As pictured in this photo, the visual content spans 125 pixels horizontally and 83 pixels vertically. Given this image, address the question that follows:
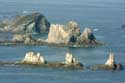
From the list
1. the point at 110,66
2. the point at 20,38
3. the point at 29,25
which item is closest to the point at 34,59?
the point at 110,66

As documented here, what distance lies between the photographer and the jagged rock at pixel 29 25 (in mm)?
165250

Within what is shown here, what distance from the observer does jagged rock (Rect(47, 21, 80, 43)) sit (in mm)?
145875

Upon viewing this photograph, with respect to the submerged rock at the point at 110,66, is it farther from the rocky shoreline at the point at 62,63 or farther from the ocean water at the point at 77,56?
the ocean water at the point at 77,56

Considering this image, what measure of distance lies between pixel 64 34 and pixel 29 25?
19.3 m

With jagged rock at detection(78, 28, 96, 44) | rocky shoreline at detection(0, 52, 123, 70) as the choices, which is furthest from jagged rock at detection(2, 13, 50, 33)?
rocky shoreline at detection(0, 52, 123, 70)

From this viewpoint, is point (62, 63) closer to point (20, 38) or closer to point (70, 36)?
point (70, 36)

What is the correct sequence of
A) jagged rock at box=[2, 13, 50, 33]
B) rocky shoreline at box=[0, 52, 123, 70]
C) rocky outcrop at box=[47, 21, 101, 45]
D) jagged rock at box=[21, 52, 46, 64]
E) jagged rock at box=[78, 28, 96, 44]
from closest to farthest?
rocky shoreline at box=[0, 52, 123, 70] → jagged rock at box=[21, 52, 46, 64] → jagged rock at box=[78, 28, 96, 44] → rocky outcrop at box=[47, 21, 101, 45] → jagged rock at box=[2, 13, 50, 33]

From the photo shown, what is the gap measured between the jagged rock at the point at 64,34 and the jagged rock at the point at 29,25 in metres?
16.0

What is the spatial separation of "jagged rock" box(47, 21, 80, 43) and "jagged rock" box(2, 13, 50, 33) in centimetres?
1601

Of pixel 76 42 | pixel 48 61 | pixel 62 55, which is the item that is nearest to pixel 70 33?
pixel 76 42

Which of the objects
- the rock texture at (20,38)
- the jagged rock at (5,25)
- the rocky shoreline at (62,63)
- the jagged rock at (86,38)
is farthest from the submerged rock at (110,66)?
the jagged rock at (5,25)

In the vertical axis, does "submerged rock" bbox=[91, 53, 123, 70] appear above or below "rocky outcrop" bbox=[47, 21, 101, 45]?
below

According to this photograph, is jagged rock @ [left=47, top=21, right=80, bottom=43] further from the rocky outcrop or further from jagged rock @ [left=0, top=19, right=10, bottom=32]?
jagged rock @ [left=0, top=19, right=10, bottom=32]

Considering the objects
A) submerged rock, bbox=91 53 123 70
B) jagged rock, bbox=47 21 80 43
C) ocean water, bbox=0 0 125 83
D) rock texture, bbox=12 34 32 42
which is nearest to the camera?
ocean water, bbox=0 0 125 83
